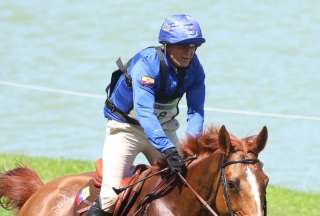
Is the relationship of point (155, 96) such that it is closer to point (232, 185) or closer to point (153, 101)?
point (153, 101)

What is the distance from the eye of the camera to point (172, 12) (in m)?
21.5

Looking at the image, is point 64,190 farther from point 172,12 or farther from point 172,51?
point 172,12

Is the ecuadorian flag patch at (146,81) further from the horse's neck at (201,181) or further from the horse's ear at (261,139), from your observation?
the horse's ear at (261,139)

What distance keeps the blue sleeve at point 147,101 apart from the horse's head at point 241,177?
0.57 metres

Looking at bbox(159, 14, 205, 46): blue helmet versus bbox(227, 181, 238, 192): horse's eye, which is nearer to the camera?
bbox(227, 181, 238, 192): horse's eye

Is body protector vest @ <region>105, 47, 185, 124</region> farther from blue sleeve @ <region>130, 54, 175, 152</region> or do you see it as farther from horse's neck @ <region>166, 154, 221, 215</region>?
horse's neck @ <region>166, 154, 221, 215</region>

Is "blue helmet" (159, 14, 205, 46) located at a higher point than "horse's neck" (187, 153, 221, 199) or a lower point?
higher

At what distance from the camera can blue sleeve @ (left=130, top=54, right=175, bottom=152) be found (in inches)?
280

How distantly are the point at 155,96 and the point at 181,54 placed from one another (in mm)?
425

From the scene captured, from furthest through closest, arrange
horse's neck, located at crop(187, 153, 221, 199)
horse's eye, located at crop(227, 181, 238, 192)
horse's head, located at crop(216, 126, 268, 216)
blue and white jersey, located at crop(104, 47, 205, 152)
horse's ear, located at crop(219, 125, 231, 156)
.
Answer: blue and white jersey, located at crop(104, 47, 205, 152)
horse's neck, located at crop(187, 153, 221, 199)
horse's ear, located at crop(219, 125, 231, 156)
horse's eye, located at crop(227, 181, 238, 192)
horse's head, located at crop(216, 126, 268, 216)

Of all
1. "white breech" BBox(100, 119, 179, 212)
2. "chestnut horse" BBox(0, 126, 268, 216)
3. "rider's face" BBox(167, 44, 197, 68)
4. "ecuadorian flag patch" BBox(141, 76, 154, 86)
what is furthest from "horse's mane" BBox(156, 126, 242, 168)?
"white breech" BBox(100, 119, 179, 212)

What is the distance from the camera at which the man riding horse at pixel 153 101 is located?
285 inches

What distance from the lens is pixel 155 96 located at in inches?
298

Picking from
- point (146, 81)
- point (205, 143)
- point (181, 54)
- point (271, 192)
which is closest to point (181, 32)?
point (181, 54)
